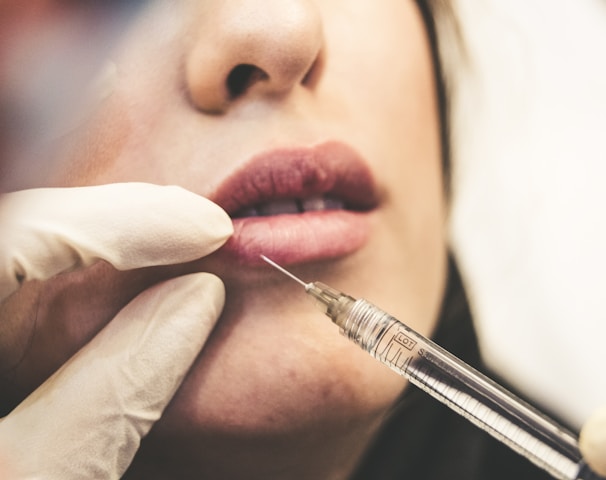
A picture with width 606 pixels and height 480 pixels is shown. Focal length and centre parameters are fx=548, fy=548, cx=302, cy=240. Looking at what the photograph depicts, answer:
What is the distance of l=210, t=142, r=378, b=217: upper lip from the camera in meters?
0.57

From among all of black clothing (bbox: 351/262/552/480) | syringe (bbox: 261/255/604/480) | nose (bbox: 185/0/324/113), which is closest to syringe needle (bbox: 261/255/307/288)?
syringe (bbox: 261/255/604/480)

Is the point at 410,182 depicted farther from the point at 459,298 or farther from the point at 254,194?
the point at 459,298

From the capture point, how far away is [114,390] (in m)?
0.52

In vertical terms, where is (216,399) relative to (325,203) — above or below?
below

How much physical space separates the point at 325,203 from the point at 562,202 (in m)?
0.79

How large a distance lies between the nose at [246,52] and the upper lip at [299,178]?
68 mm

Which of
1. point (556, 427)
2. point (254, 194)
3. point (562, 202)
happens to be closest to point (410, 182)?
point (254, 194)

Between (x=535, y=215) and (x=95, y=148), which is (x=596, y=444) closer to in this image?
(x=95, y=148)

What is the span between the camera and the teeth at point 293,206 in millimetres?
601

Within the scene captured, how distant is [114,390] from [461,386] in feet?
1.07

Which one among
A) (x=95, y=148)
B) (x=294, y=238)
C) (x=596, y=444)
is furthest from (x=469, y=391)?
(x=95, y=148)

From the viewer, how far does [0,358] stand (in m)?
0.58

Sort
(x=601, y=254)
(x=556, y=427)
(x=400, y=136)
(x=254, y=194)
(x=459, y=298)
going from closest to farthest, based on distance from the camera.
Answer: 1. (x=556, y=427)
2. (x=254, y=194)
3. (x=400, y=136)
4. (x=459, y=298)
5. (x=601, y=254)

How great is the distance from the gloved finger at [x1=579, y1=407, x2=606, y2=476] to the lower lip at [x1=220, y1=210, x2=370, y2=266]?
0.30m
